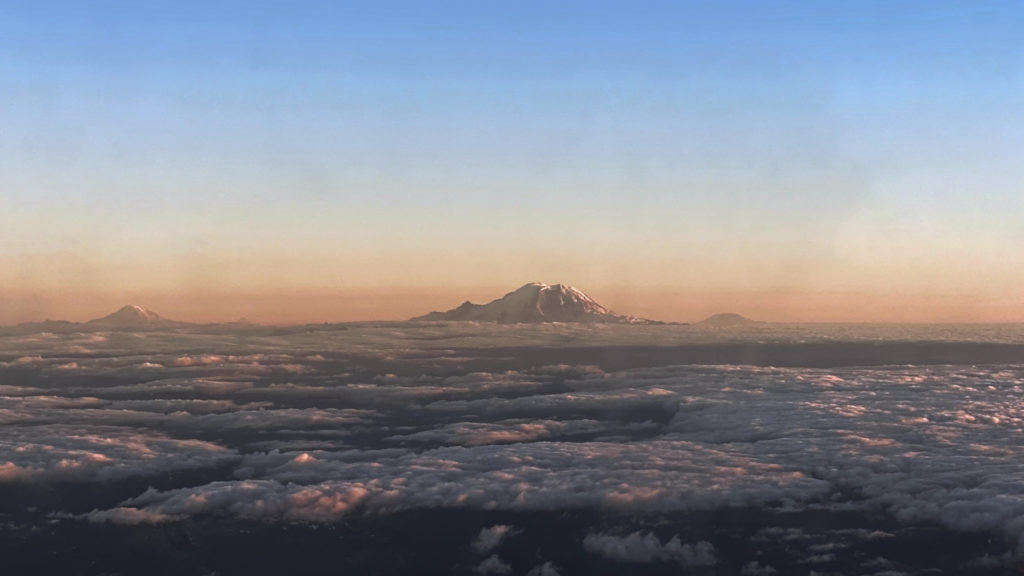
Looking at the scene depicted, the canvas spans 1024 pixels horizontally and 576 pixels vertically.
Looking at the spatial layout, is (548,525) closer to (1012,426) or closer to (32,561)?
(32,561)

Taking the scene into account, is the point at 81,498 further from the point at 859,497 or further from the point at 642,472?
the point at 859,497

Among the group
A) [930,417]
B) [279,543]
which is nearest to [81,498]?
[279,543]

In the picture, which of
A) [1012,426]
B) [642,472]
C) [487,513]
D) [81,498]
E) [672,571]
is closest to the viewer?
[672,571]

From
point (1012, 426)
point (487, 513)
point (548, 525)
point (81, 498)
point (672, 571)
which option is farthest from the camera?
point (1012, 426)

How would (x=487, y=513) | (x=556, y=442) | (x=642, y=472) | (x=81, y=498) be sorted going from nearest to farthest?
(x=487, y=513) → (x=642, y=472) → (x=81, y=498) → (x=556, y=442)

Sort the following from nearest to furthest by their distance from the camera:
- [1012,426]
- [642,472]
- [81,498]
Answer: [642,472]
[81,498]
[1012,426]

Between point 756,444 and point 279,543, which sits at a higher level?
point 756,444

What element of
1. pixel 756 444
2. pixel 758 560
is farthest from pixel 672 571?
pixel 756 444

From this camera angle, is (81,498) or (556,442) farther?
(556,442)

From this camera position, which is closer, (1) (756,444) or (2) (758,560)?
(2) (758,560)
